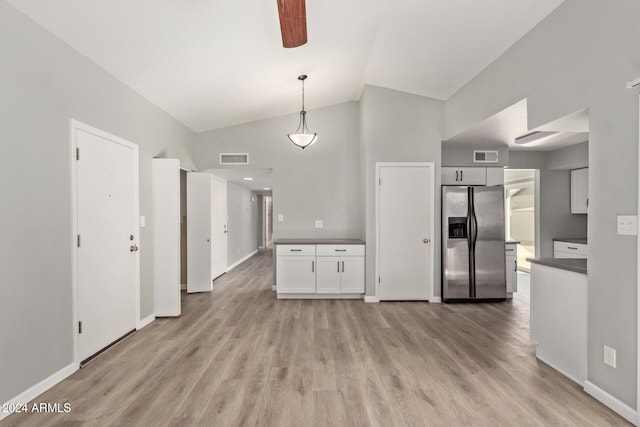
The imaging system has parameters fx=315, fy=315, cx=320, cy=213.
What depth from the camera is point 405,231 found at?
468cm

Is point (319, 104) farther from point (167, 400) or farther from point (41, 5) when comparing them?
point (167, 400)

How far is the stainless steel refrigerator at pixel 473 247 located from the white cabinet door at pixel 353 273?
1.22 meters

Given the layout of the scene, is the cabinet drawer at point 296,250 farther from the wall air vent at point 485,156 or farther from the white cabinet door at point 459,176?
the wall air vent at point 485,156

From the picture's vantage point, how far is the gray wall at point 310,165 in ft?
17.8

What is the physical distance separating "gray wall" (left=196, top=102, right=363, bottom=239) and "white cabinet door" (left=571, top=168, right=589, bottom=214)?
148 inches

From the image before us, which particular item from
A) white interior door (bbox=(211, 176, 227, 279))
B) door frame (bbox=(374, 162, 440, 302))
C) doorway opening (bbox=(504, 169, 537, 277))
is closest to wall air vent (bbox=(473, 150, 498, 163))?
door frame (bbox=(374, 162, 440, 302))

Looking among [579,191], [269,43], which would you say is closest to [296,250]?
[269,43]

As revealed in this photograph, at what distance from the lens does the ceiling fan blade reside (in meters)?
1.71

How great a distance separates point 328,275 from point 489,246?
7.91 ft

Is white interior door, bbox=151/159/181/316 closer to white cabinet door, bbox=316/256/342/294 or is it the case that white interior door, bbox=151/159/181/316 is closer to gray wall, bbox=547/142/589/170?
white cabinet door, bbox=316/256/342/294

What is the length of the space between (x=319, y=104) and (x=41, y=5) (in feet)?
12.3

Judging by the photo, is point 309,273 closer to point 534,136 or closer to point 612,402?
point 534,136

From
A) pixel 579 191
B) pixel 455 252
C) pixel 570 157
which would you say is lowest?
pixel 455 252

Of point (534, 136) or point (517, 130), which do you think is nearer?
point (534, 136)
